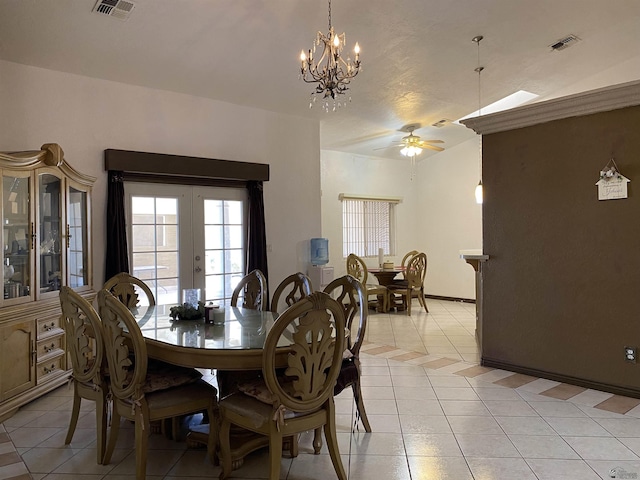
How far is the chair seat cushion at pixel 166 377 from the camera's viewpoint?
2441 millimetres

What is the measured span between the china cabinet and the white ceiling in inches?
37.8

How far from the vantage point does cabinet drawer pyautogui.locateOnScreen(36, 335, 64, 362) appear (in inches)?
138

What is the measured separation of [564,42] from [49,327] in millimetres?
5668

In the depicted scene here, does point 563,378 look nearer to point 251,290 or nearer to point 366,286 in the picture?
point 251,290

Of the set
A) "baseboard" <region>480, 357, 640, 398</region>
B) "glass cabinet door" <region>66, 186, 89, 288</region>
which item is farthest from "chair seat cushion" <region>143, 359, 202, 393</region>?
"baseboard" <region>480, 357, 640, 398</region>

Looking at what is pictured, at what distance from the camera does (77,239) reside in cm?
404

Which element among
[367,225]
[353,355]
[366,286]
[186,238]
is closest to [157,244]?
[186,238]

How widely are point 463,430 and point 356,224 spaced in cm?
572

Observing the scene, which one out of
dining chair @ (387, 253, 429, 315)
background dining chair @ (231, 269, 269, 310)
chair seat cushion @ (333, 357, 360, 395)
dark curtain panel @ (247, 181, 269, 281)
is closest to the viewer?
chair seat cushion @ (333, 357, 360, 395)

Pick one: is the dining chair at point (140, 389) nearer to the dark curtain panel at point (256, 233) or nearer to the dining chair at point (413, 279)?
the dark curtain panel at point (256, 233)

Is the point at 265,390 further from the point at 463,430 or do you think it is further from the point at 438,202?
the point at 438,202

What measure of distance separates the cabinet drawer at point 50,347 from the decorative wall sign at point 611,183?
4.50 metres

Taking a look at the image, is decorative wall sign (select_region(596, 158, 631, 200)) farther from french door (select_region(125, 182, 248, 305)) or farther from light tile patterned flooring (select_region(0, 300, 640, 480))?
french door (select_region(125, 182, 248, 305))

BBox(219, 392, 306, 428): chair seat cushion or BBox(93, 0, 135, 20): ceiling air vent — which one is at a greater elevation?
BBox(93, 0, 135, 20): ceiling air vent
